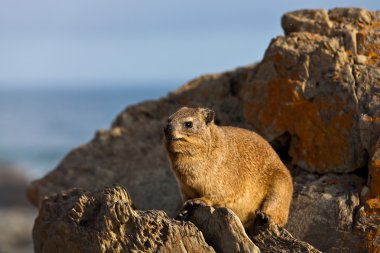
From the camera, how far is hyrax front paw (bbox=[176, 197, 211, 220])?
29.5ft

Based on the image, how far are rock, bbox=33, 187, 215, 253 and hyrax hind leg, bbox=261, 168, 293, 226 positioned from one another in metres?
2.06

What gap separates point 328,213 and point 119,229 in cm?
350

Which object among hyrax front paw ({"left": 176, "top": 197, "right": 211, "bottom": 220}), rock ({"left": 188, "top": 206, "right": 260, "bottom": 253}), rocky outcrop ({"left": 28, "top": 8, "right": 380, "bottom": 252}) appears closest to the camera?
rock ({"left": 188, "top": 206, "right": 260, "bottom": 253})

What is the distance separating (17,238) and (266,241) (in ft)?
68.0

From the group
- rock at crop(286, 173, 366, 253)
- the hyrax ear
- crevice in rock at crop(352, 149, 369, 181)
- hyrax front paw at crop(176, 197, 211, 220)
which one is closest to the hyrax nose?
the hyrax ear

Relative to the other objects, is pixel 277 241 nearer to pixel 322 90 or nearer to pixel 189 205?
pixel 189 205

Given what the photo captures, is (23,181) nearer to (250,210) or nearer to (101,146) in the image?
(101,146)

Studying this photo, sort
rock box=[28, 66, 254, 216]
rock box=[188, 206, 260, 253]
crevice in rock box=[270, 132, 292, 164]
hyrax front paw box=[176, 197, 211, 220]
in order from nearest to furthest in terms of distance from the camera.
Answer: rock box=[188, 206, 260, 253] → hyrax front paw box=[176, 197, 211, 220] → crevice in rock box=[270, 132, 292, 164] → rock box=[28, 66, 254, 216]

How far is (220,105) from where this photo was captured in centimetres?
1362

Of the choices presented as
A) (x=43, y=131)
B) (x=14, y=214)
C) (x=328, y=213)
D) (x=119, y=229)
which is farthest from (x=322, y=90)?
(x=43, y=131)

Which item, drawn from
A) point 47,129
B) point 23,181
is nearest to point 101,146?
point 23,181

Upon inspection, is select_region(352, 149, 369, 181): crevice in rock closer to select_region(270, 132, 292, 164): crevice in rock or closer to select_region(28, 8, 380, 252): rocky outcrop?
select_region(28, 8, 380, 252): rocky outcrop

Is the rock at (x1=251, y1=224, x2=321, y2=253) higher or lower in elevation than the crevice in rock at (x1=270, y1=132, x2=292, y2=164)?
lower

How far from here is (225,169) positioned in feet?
32.8
